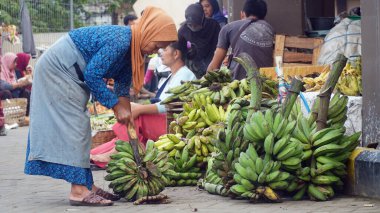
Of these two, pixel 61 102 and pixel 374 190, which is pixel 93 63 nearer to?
pixel 61 102

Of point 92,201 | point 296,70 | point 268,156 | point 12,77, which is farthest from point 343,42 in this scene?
point 12,77

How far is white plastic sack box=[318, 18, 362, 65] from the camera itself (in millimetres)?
11312

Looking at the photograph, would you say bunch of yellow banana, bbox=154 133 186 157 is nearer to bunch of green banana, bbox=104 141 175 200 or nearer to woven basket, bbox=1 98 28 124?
bunch of green banana, bbox=104 141 175 200

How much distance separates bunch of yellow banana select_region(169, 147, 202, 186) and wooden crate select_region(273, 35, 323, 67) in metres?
3.31

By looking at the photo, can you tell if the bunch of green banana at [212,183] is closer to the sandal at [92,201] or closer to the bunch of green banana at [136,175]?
the bunch of green banana at [136,175]

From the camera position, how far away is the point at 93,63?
7.64 m

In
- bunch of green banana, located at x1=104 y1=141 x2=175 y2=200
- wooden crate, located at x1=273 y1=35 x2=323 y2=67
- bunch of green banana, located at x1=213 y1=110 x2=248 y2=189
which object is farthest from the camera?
wooden crate, located at x1=273 y1=35 x2=323 y2=67

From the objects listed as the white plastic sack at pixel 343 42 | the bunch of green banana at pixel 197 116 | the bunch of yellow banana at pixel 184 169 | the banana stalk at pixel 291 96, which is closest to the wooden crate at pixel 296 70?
the white plastic sack at pixel 343 42

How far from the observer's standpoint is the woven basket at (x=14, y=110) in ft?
63.8

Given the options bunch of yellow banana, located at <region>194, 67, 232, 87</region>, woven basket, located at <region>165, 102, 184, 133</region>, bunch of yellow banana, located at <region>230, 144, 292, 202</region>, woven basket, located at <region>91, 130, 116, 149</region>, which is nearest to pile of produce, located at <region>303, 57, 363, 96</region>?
bunch of yellow banana, located at <region>194, 67, 232, 87</region>

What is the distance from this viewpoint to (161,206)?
307 inches

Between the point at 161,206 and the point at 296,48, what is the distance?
17.2 feet

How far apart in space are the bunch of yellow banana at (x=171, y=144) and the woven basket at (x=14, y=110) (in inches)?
407

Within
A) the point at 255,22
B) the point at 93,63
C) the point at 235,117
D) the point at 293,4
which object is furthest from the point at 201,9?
the point at 93,63
